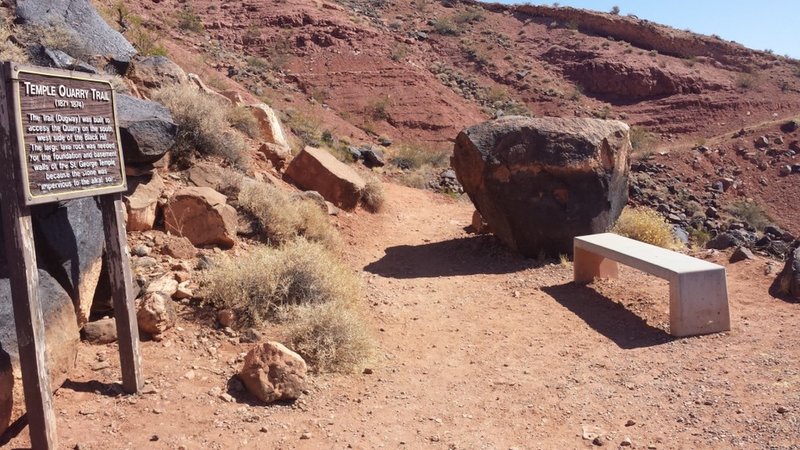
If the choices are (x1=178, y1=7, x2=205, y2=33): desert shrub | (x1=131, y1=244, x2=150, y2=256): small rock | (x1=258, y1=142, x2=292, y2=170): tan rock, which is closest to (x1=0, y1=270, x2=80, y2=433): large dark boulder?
(x1=131, y1=244, x2=150, y2=256): small rock

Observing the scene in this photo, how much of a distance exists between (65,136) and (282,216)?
4269 mm

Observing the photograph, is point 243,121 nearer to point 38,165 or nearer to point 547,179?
point 547,179

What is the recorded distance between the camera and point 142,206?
6750 millimetres

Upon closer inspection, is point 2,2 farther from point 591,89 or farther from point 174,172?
point 591,89

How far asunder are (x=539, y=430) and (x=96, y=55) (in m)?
8.17

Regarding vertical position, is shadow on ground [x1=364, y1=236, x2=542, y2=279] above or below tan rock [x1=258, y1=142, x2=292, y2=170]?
below

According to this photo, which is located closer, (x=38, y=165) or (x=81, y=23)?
(x=38, y=165)

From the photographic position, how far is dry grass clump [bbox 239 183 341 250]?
809cm

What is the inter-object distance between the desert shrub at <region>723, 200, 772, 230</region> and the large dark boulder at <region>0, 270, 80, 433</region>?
18267mm

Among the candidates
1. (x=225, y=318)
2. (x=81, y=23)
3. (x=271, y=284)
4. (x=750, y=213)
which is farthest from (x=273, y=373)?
(x=750, y=213)

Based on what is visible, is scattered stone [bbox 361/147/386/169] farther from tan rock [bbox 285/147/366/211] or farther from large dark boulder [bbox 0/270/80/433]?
large dark boulder [bbox 0/270/80/433]

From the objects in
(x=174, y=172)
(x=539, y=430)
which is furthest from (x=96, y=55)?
(x=539, y=430)

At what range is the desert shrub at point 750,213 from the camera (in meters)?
18.9

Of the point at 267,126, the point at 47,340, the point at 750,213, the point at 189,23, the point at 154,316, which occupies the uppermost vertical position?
the point at 189,23
